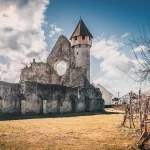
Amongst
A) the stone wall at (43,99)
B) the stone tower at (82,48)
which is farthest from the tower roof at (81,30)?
the stone wall at (43,99)

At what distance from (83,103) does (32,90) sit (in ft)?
34.0

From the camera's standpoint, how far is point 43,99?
84.8 feet

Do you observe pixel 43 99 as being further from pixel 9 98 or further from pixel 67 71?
pixel 67 71

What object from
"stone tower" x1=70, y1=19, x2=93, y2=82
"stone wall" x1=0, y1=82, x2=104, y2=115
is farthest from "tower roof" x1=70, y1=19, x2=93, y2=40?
"stone wall" x1=0, y1=82, x2=104, y2=115

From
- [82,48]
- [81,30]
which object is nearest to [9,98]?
[82,48]

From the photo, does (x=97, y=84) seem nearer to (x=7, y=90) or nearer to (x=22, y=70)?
(x=22, y=70)

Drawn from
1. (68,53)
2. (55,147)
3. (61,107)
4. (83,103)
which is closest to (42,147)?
(55,147)

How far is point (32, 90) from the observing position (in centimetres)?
2458

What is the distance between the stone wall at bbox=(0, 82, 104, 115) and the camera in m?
22.3

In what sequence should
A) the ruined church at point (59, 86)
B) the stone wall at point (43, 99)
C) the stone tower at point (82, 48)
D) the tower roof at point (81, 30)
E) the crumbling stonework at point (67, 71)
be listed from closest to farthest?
the stone wall at point (43, 99) → the ruined church at point (59, 86) → the crumbling stonework at point (67, 71) → the stone tower at point (82, 48) → the tower roof at point (81, 30)

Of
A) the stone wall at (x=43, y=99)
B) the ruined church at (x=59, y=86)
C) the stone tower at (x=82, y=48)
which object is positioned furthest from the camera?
the stone tower at (x=82, y=48)

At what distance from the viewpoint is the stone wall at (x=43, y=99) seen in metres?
22.3

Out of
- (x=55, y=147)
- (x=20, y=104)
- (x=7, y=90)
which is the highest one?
(x=7, y=90)

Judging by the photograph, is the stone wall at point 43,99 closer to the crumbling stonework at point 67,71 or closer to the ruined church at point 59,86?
the ruined church at point 59,86
